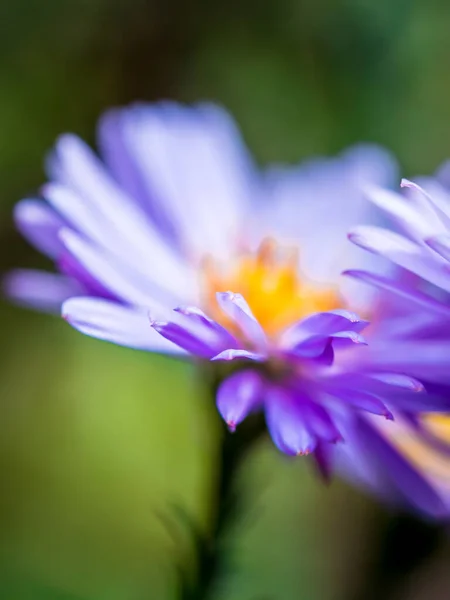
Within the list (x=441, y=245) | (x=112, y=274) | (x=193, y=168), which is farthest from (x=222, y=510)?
(x=193, y=168)

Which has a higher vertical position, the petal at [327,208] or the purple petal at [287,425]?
the petal at [327,208]

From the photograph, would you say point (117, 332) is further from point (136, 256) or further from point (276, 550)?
point (276, 550)

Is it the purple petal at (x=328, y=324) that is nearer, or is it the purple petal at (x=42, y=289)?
the purple petal at (x=328, y=324)

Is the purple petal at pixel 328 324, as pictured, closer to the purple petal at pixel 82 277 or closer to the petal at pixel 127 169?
the purple petal at pixel 82 277

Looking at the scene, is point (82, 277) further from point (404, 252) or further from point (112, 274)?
point (404, 252)

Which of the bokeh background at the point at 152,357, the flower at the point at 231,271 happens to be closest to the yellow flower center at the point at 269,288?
the flower at the point at 231,271

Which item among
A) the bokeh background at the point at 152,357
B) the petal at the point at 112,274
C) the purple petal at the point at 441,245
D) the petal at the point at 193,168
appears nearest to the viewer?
the purple petal at the point at 441,245

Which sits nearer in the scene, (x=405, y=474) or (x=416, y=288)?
(x=416, y=288)
